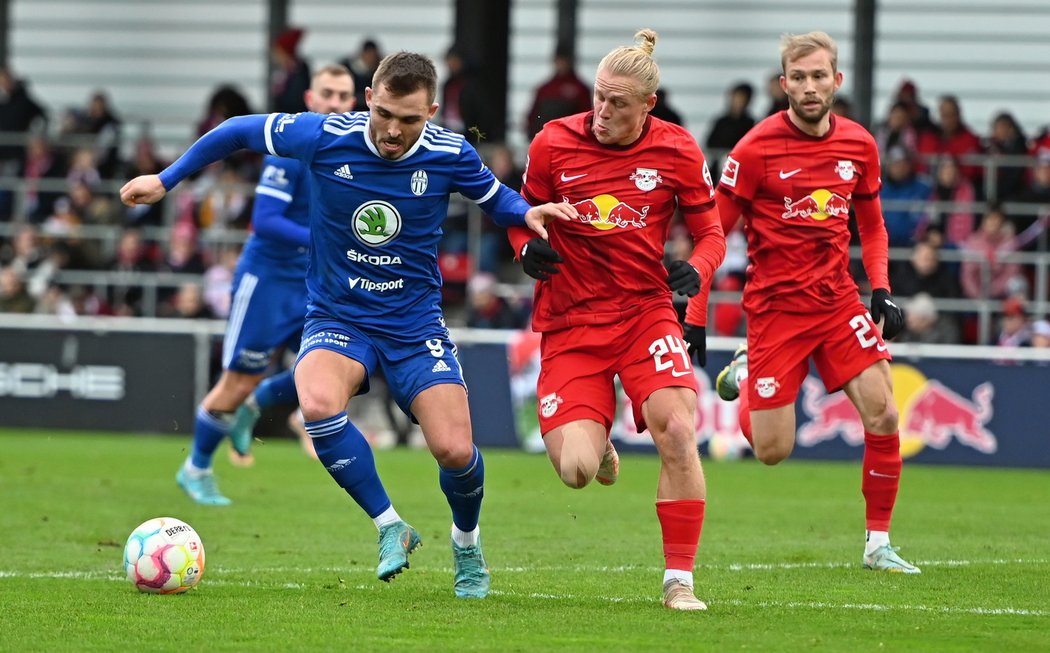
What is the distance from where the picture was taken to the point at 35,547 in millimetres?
9117

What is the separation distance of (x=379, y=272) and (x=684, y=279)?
4.55 feet

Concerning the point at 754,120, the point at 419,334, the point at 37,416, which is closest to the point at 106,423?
the point at 37,416

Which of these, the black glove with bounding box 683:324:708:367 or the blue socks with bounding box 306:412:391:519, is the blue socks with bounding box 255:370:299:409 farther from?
the blue socks with bounding box 306:412:391:519

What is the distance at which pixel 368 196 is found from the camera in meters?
7.43

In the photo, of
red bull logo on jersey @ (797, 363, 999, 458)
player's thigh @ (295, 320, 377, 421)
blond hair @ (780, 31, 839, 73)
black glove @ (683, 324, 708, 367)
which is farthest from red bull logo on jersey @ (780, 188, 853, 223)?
red bull logo on jersey @ (797, 363, 999, 458)

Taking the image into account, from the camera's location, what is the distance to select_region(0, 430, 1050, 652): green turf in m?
6.34

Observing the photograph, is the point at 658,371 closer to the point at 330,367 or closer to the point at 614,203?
the point at 614,203

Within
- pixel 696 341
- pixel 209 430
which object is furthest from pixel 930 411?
pixel 696 341

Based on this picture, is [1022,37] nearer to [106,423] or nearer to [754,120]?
[754,120]

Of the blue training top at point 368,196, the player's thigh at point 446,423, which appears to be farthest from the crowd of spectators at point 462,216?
the player's thigh at point 446,423

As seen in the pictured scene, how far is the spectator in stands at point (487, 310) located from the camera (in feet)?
59.3

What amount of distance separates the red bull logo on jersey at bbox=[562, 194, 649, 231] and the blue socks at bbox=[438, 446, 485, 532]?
115 centimetres

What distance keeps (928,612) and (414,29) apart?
1928 centimetres

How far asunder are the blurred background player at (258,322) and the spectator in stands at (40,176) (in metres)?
10.7
